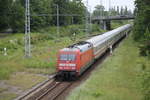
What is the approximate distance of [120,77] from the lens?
23500mm

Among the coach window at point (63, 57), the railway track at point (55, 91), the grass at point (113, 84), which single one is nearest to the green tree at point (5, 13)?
the grass at point (113, 84)

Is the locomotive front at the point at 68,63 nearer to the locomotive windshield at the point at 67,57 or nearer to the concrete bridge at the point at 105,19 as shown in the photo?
the locomotive windshield at the point at 67,57

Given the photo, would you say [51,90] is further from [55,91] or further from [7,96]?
[7,96]

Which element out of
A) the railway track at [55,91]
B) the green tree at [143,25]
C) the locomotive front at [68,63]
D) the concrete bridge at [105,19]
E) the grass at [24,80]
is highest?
the concrete bridge at [105,19]

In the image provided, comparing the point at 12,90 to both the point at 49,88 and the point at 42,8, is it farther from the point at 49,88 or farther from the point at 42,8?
the point at 42,8

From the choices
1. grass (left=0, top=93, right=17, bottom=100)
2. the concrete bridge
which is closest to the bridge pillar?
the concrete bridge

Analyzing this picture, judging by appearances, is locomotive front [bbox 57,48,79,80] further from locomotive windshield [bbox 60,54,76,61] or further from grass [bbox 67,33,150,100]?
grass [bbox 67,33,150,100]

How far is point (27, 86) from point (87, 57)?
737 centimetres

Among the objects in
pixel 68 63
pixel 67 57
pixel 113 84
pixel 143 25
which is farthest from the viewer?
pixel 143 25

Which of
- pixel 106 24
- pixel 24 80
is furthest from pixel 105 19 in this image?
pixel 24 80

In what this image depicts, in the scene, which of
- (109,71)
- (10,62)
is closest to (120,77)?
(109,71)

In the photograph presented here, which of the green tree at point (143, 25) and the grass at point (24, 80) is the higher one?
the green tree at point (143, 25)

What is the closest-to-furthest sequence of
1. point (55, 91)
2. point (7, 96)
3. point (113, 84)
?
point (7, 96), point (55, 91), point (113, 84)

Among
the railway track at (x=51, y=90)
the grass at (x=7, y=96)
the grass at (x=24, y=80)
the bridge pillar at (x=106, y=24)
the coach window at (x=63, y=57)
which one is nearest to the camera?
the grass at (x=7, y=96)
